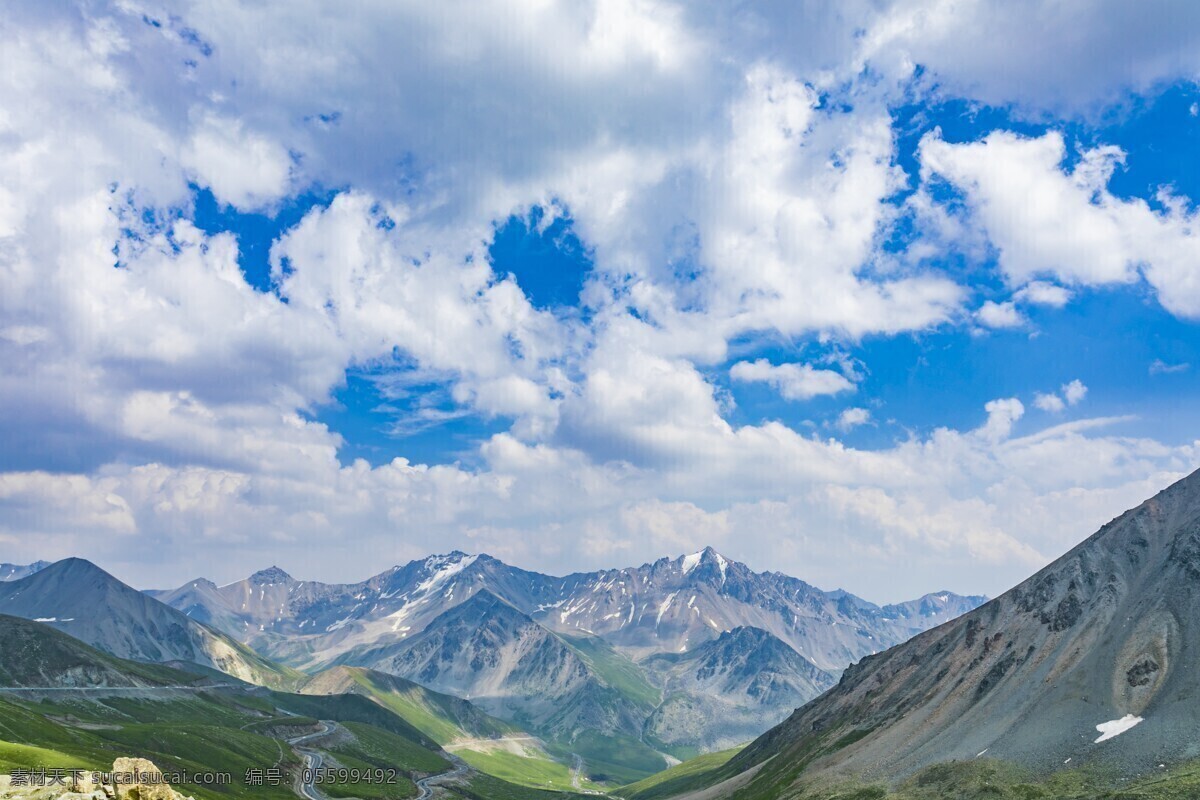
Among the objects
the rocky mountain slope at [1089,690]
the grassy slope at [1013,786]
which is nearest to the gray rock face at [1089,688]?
the rocky mountain slope at [1089,690]

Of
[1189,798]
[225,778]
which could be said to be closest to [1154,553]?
[1189,798]

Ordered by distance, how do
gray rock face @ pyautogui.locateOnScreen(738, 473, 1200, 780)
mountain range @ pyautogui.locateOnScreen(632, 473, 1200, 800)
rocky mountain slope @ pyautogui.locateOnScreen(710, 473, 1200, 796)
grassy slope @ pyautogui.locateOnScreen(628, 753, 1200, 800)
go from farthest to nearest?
gray rock face @ pyautogui.locateOnScreen(738, 473, 1200, 780), rocky mountain slope @ pyautogui.locateOnScreen(710, 473, 1200, 796), mountain range @ pyautogui.locateOnScreen(632, 473, 1200, 800), grassy slope @ pyautogui.locateOnScreen(628, 753, 1200, 800)

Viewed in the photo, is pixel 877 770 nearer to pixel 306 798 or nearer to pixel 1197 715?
pixel 1197 715

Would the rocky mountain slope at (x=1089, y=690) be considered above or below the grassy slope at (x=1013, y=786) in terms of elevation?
above

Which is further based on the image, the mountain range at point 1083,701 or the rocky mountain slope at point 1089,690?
the rocky mountain slope at point 1089,690

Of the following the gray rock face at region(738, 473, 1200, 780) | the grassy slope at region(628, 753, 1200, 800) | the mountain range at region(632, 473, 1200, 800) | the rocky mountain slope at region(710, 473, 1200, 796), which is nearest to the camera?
the grassy slope at region(628, 753, 1200, 800)

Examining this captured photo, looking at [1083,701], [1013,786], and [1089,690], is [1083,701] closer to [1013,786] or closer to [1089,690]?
[1089,690]

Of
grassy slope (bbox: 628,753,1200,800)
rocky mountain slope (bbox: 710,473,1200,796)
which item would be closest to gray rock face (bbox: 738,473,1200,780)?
rocky mountain slope (bbox: 710,473,1200,796)

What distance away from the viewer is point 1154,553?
196750 millimetres

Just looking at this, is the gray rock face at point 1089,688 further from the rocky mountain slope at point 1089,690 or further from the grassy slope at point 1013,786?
the grassy slope at point 1013,786

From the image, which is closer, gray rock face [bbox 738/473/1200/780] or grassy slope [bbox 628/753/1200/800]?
grassy slope [bbox 628/753/1200/800]

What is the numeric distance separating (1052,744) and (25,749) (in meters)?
178

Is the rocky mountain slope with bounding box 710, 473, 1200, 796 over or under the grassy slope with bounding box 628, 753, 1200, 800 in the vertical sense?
over

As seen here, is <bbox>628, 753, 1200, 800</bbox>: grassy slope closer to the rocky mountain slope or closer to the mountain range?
the mountain range
